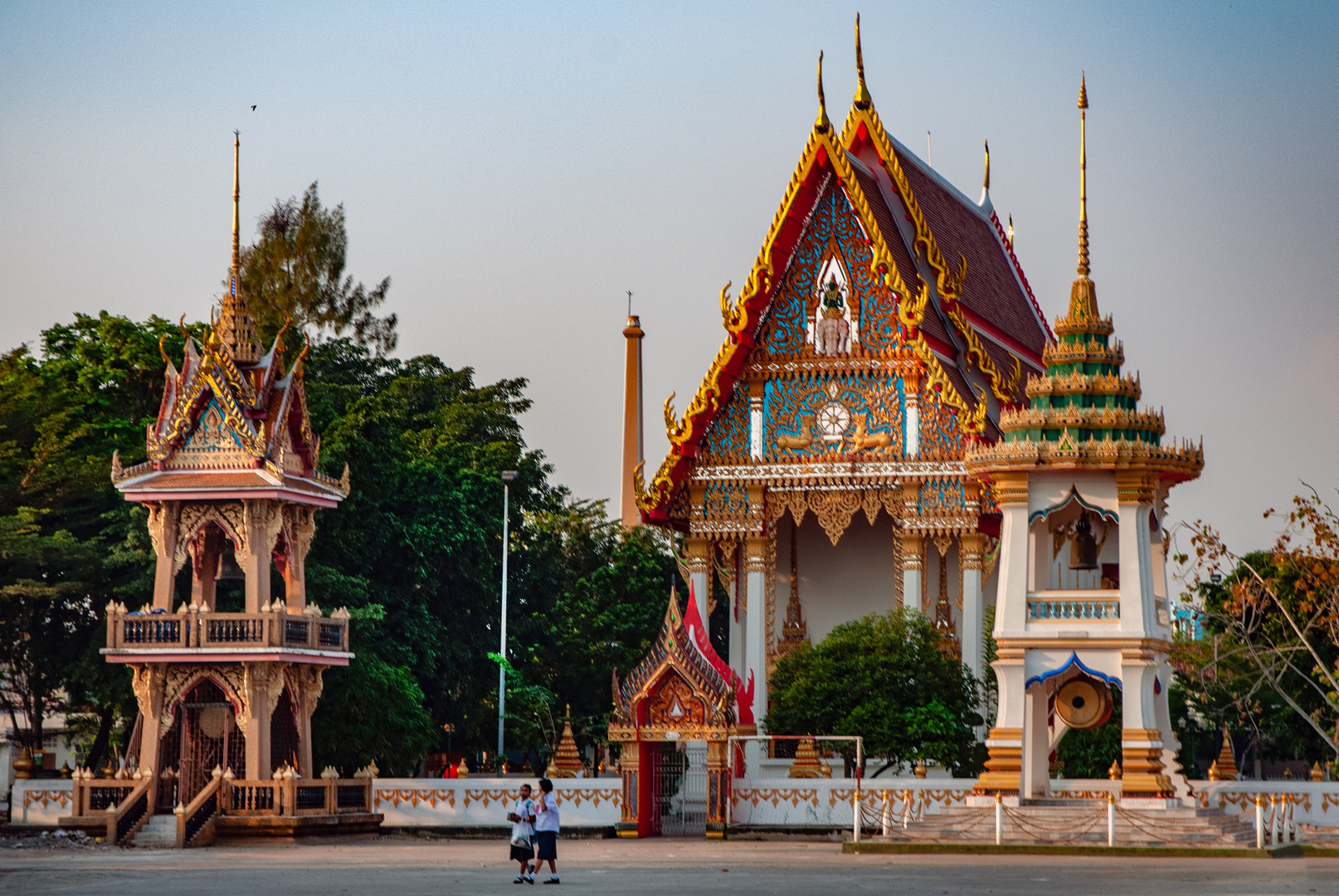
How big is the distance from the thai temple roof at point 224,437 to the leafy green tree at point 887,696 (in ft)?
25.6

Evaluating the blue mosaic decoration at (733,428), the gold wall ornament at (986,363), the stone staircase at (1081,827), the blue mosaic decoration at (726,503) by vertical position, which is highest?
the gold wall ornament at (986,363)

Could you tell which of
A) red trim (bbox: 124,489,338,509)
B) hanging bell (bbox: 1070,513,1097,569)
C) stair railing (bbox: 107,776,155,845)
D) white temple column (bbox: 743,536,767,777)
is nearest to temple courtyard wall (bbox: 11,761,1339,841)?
stair railing (bbox: 107,776,155,845)

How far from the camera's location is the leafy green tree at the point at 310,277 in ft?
173

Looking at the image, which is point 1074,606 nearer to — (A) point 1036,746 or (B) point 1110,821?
(A) point 1036,746

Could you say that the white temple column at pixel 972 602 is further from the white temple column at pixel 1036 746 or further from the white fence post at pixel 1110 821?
the white fence post at pixel 1110 821

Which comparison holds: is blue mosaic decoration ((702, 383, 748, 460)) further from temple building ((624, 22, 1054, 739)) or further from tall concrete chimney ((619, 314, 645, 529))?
tall concrete chimney ((619, 314, 645, 529))

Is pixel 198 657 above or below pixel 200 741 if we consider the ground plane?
above

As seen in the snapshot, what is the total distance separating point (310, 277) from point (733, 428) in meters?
20.2

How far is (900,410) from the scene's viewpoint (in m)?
35.4

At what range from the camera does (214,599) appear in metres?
31.0

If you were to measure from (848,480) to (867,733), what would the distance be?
550 centimetres

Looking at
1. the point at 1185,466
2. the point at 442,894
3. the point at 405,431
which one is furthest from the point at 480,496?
the point at 442,894

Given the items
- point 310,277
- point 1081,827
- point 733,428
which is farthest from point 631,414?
point 1081,827

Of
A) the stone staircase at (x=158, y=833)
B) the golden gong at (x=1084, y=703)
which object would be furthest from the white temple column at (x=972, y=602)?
the stone staircase at (x=158, y=833)
